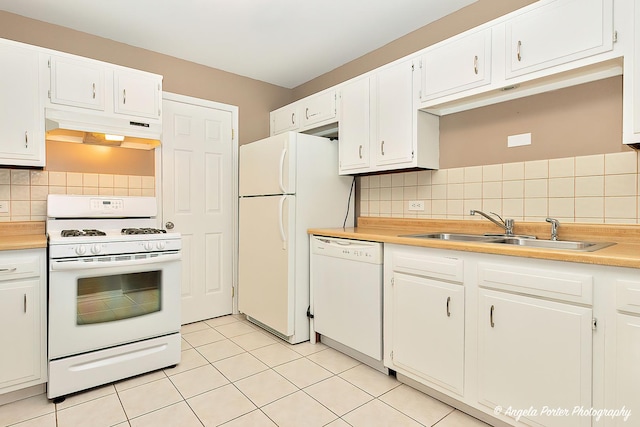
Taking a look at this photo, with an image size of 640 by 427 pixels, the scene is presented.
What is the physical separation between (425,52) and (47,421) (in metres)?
3.04

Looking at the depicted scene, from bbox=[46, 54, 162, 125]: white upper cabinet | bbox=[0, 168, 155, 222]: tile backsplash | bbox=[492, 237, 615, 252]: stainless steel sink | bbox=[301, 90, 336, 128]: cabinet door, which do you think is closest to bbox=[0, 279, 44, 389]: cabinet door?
bbox=[0, 168, 155, 222]: tile backsplash

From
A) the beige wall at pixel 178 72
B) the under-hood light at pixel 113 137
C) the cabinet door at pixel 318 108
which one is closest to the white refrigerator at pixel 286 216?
the cabinet door at pixel 318 108

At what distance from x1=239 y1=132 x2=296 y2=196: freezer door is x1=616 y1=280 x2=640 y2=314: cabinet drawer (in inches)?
80.0

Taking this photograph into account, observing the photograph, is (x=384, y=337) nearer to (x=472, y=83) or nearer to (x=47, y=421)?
(x=472, y=83)

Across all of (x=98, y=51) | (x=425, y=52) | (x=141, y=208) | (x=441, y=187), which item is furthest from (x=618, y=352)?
(x=98, y=51)

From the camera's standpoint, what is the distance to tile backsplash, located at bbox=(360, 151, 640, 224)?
1854mm

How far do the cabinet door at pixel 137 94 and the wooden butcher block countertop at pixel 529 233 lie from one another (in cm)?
158

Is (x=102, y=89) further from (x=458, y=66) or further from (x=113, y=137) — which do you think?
(x=458, y=66)

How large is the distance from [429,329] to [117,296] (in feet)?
6.26

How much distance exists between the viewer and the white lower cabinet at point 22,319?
1.92 metres

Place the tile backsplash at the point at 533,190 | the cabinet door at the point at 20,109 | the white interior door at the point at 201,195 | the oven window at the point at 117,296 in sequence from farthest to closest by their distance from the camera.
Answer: the white interior door at the point at 201,195
the cabinet door at the point at 20,109
the oven window at the point at 117,296
the tile backsplash at the point at 533,190

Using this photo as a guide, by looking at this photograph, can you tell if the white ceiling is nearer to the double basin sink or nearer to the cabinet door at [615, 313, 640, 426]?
the double basin sink

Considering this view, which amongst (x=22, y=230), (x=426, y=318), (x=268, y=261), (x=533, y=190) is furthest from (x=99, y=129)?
(x=533, y=190)

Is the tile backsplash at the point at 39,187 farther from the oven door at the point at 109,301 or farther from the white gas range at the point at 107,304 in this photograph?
the oven door at the point at 109,301
